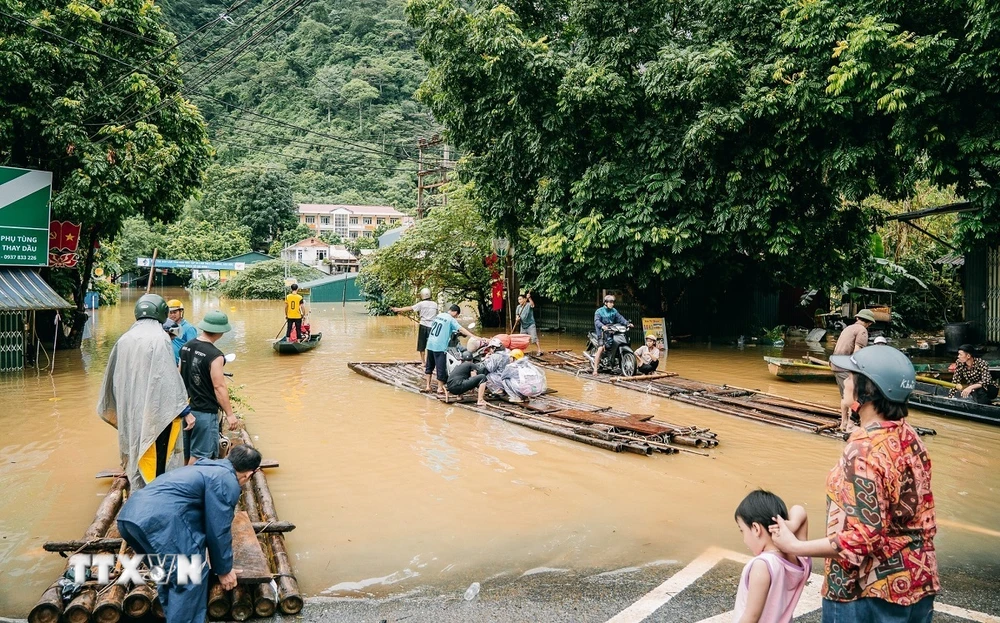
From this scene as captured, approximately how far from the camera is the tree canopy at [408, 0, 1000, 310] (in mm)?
12570

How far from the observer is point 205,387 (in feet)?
20.4

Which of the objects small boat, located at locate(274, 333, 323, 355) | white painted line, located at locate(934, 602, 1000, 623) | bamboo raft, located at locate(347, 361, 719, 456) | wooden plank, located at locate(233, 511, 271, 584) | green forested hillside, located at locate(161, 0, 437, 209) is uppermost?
green forested hillside, located at locate(161, 0, 437, 209)

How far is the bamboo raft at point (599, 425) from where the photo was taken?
842 centimetres

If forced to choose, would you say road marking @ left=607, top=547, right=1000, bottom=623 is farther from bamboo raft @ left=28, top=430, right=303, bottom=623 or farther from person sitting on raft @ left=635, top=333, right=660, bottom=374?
person sitting on raft @ left=635, top=333, right=660, bottom=374

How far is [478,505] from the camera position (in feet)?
21.7

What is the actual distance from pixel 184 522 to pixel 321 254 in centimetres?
6322

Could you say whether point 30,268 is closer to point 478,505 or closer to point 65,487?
point 65,487

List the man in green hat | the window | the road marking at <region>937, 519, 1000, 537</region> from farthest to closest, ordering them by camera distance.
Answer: the window
the man in green hat
the road marking at <region>937, 519, 1000, 537</region>

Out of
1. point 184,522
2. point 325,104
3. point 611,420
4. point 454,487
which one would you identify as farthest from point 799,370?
point 325,104

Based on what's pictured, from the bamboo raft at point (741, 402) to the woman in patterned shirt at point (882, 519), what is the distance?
21.6 ft

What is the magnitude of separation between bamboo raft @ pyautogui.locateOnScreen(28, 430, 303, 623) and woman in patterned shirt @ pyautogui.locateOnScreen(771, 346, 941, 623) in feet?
10.7

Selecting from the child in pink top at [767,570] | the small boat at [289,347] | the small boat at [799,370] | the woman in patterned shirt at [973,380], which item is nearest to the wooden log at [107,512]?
the child in pink top at [767,570]

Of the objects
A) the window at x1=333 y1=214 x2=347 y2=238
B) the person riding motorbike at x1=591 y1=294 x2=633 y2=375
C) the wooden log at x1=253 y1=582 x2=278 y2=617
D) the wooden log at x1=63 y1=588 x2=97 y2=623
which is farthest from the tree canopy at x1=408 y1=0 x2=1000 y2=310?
the window at x1=333 y1=214 x2=347 y2=238

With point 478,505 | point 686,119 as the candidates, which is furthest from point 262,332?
point 478,505
